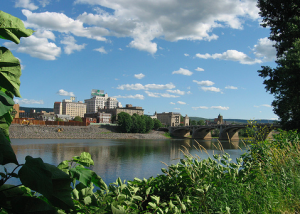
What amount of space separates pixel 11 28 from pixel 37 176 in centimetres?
52

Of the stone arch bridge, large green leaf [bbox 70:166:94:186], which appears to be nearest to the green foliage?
large green leaf [bbox 70:166:94:186]

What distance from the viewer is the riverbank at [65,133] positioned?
60.8 metres

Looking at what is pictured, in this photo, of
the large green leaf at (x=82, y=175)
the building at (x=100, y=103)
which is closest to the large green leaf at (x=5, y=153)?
the large green leaf at (x=82, y=175)

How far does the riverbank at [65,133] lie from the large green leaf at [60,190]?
207 ft

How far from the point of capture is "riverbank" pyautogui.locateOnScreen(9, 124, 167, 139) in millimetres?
60750

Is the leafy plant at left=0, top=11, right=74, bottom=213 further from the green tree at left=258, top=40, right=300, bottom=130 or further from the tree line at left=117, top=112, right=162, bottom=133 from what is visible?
the tree line at left=117, top=112, right=162, bottom=133

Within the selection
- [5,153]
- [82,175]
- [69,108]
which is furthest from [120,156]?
[69,108]

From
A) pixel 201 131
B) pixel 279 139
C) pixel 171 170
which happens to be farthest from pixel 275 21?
pixel 201 131

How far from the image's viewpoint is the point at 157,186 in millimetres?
Result: 3613

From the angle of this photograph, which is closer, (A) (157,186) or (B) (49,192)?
(B) (49,192)

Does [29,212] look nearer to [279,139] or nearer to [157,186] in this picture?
[157,186]

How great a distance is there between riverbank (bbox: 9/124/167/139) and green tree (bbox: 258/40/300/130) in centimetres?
5746

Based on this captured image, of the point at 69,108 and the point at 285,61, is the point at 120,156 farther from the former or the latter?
the point at 69,108

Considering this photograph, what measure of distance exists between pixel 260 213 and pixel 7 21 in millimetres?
2932
